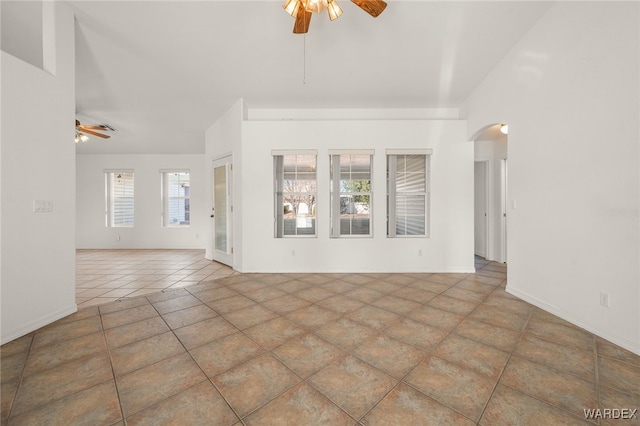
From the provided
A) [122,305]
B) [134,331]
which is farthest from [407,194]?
[122,305]

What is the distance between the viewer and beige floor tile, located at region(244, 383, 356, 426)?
1271mm

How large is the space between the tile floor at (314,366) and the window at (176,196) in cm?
439

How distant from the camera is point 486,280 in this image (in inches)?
147

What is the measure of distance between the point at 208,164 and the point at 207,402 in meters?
4.80

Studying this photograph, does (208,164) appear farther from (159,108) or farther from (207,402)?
(207,402)

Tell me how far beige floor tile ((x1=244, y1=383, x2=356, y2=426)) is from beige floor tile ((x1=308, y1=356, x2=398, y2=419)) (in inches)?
2.2

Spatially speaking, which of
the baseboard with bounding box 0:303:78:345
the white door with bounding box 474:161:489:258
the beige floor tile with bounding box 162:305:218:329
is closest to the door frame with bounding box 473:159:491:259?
the white door with bounding box 474:161:489:258

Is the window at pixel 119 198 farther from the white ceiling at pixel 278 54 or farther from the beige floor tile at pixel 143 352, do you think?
the beige floor tile at pixel 143 352

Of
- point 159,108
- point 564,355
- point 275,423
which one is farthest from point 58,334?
point 564,355

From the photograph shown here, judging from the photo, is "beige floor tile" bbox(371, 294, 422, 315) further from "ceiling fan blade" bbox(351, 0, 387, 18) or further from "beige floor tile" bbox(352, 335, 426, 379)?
"ceiling fan blade" bbox(351, 0, 387, 18)

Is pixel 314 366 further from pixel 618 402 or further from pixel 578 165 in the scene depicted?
pixel 578 165

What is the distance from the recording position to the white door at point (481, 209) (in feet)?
16.7

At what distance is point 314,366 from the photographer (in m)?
1.73

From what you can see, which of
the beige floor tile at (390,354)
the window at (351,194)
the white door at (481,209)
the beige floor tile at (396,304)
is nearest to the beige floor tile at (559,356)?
the beige floor tile at (390,354)
